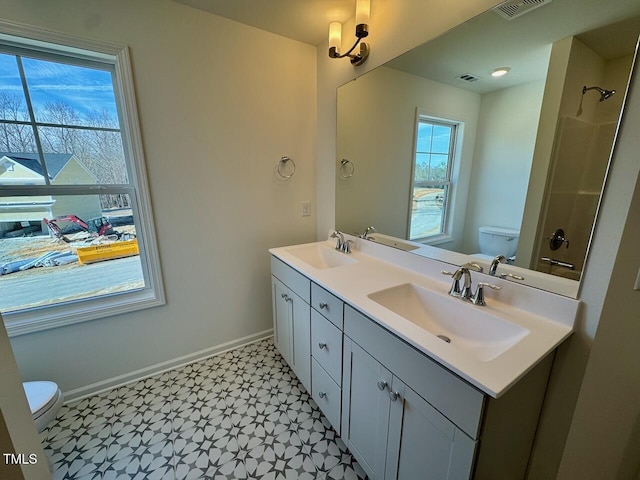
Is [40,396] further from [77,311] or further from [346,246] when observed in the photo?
[346,246]

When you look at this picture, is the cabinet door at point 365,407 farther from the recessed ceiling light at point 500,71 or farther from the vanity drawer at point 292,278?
the recessed ceiling light at point 500,71

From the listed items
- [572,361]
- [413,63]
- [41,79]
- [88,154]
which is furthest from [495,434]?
[41,79]

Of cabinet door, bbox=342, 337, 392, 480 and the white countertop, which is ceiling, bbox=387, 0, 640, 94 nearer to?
the white countertop

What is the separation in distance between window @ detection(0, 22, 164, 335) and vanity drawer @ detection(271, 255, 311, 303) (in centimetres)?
80

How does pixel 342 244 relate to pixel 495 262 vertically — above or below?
below

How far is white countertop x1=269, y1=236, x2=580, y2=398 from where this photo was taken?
26.8 inches

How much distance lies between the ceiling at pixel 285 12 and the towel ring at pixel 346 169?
0.88 m

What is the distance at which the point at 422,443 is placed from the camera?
0.83 metres

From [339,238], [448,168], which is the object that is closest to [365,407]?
[339,238]

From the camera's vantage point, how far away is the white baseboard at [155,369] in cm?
163

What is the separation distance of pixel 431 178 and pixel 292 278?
39.4 inches

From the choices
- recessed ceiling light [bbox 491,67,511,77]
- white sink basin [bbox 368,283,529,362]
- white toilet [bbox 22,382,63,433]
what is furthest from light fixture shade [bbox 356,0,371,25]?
white toilet [bbox 22,382,63,433]

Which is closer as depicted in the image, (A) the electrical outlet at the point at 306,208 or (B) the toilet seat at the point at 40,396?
(B) the toilet seat at the point at 40,396

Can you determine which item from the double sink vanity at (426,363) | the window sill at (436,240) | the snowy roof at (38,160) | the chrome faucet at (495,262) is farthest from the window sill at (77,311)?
the chrome faucet at (495,262)
